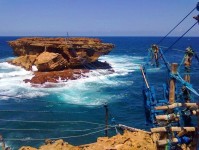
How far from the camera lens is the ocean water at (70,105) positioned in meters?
33.7

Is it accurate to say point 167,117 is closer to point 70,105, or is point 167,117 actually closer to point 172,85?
point 172,85

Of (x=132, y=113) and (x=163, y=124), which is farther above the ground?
(x=163, y=124)

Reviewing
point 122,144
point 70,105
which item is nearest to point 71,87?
point 70,105

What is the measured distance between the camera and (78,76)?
65.1 m

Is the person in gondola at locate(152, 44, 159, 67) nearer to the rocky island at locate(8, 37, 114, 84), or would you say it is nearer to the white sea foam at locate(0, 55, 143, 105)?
the white sea foam at locate(0, 55, 143, 105)

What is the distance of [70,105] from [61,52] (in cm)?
2899

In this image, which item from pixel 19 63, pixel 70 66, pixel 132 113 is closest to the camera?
pixel 132 113

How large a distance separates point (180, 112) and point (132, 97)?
112ft

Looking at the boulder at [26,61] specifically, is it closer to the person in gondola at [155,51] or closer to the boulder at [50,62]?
the boulder at [50,62]

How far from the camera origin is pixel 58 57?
67000 mm

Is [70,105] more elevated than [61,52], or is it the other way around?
[61,52]

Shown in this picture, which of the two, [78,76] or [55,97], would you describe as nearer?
[55,97]

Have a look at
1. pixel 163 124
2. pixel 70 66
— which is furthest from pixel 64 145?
pixel 70 66

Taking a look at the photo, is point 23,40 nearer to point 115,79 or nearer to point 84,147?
point 115,79
